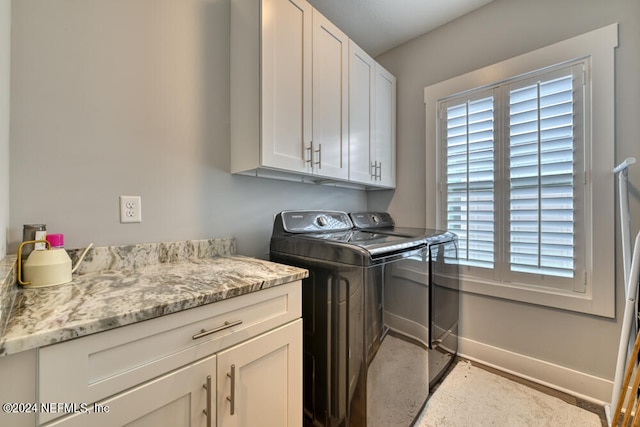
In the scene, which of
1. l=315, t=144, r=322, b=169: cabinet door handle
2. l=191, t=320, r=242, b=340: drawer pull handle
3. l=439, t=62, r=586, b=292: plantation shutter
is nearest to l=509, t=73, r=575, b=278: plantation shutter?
l=439, t=62, r=586, b=292: plantation shutter

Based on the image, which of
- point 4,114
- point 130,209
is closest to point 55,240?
point 130,209

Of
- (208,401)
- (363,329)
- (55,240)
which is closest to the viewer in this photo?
(208,401)

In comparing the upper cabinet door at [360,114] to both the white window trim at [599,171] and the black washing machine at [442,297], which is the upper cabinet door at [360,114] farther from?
the white window trim at [599,171]

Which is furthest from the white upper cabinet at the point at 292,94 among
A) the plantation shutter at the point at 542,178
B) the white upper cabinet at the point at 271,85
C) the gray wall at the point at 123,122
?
the plantation shutter at the point at 542,178

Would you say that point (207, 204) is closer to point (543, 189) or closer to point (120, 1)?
point (120, 1)

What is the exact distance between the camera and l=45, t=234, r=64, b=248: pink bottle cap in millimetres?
937

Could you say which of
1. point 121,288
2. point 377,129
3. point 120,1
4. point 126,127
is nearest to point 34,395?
point 121,288

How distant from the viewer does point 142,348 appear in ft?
2.26

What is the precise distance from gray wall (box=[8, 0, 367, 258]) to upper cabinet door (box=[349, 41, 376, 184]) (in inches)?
31.7

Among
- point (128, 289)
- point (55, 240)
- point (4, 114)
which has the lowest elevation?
point (128, 289)

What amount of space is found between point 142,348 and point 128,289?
10.0 inches

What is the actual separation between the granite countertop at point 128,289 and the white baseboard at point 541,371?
174cm

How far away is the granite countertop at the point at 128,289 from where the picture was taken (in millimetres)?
574

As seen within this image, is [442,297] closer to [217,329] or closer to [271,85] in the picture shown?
[217,329]
